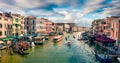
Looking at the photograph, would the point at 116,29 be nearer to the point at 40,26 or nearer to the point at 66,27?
the point at 40,26

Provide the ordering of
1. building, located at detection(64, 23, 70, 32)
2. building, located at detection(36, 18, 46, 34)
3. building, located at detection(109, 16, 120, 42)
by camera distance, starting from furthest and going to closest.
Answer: building, located at detection(64, 23, 70, 32), building, located at detection(36, 18, 46, 34), building, located at detection(109, 16, 120, 42)

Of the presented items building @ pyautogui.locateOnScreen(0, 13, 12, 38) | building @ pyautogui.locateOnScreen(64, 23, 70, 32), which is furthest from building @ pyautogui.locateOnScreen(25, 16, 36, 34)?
building @ pyautogui.locateOnScreen(64, 23, 70, 32)

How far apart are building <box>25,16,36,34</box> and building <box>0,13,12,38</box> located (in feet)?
20.5

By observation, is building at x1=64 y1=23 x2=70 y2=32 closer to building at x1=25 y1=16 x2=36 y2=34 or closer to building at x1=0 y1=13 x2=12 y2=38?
building at x1=25 y1=16 x2=36 y2=34

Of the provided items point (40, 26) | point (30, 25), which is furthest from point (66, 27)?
point (30, 25)

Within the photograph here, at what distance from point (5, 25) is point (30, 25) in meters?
8.81

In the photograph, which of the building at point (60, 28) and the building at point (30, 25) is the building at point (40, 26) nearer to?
the building at point (30, 25)

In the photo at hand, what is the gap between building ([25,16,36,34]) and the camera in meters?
24.4

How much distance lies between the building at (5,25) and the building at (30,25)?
6236 millimetres

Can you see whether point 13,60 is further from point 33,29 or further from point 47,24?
point 47,24

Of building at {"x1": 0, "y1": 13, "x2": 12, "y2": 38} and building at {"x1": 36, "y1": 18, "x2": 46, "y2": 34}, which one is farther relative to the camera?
building at {"x1": 36, "y1": 18, "x2": 46, "y2": 34}

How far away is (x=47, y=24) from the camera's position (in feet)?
111

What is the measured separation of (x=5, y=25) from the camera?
16.4 meters

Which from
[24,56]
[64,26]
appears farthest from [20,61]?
[64,26]
